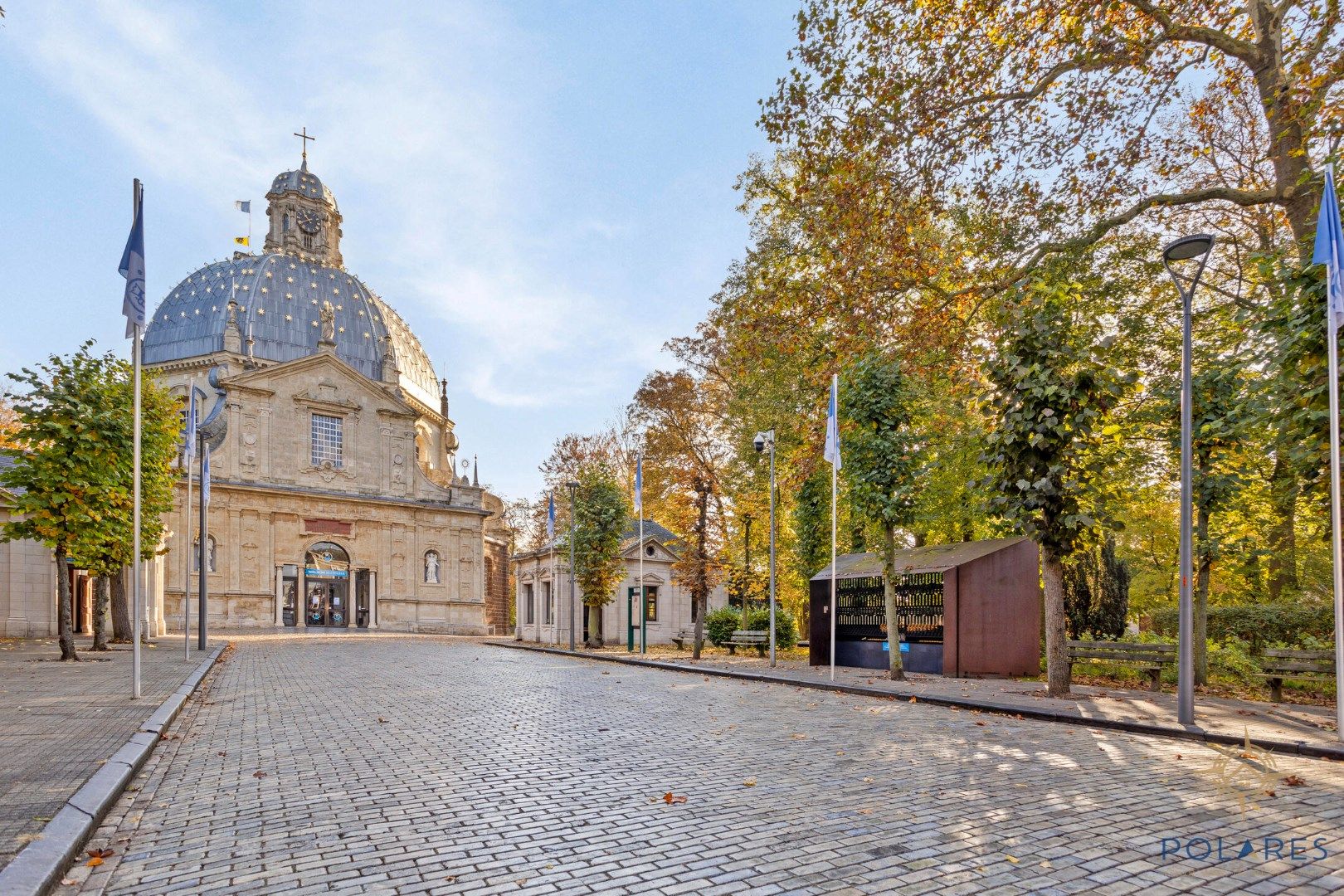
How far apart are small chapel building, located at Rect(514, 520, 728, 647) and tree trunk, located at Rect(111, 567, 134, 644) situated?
53.6 ft

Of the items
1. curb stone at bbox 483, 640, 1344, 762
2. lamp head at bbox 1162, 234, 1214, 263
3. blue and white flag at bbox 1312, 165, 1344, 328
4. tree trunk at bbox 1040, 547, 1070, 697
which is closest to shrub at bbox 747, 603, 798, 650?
curb stone at bbox 483, 640, 1344, 762

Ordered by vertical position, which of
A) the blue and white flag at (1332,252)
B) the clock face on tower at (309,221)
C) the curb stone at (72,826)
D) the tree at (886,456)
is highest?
the clock face on tower at (309,221)

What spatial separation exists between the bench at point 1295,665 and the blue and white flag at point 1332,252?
604cm

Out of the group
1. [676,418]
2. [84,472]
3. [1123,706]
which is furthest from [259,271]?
[1123,706]

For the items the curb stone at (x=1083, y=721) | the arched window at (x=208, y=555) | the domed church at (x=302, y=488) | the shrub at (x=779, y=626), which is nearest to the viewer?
the curb stone at (x=1083, y=721)

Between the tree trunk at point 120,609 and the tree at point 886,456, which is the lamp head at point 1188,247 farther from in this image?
the tree trunk at point 120,609

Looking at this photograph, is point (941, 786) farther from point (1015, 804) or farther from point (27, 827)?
point (27, 827)

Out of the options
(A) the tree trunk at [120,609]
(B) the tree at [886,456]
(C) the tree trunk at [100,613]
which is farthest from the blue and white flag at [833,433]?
(A) the tree trunk at [120,609]

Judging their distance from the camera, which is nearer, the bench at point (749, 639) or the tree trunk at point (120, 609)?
the tree trunk at point (120, 609)

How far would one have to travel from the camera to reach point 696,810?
6.20 m

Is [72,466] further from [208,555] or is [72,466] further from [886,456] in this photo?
[208,555]

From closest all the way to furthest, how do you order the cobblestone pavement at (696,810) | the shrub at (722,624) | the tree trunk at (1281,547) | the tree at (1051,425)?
the cobblestone pavement at (696,810), the tree at (1051,425), the tree trunk at (1281,547), the shrub at (722,624)

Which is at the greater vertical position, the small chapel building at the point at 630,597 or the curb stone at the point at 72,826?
the curb stone at the point at 72,826

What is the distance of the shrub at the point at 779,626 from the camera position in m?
32.9
